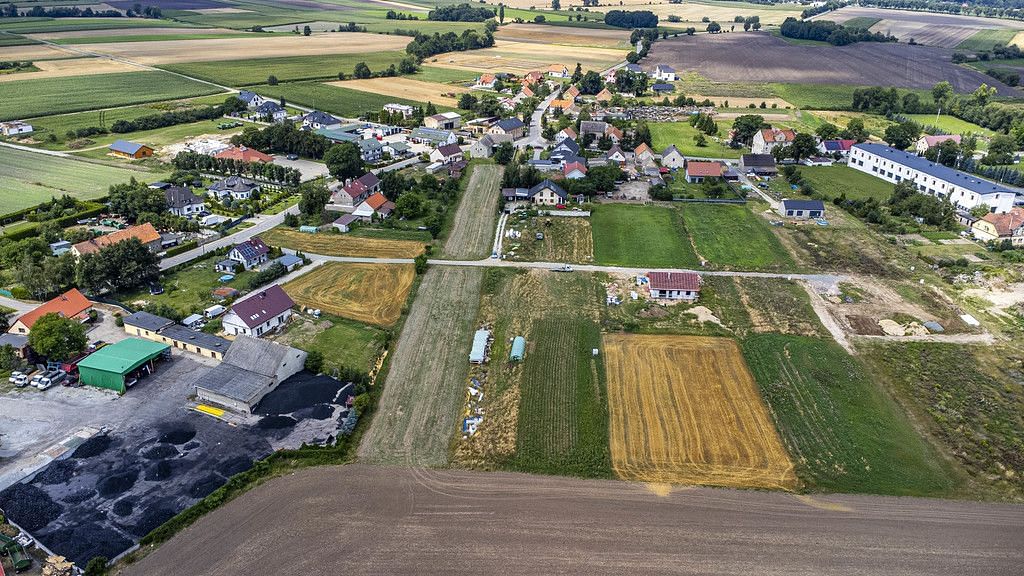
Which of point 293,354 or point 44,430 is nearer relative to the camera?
point 44,430

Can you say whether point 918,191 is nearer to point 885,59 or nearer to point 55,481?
point 55,481

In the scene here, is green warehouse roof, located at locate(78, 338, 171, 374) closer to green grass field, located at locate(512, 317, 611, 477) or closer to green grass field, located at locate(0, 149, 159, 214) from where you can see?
green grass field, located at locate(512, 317, 611, 477)

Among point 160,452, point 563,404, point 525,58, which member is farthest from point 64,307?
point 525,58

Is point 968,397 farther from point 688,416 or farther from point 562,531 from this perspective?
point 562,531

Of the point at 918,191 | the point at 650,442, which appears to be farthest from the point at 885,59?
the point at 650,442

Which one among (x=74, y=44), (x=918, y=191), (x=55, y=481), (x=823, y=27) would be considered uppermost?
(x=823, y=27)

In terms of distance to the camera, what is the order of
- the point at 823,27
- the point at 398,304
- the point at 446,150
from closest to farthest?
the point at 398,304 < the point at 446,150 < the point at 823,27
